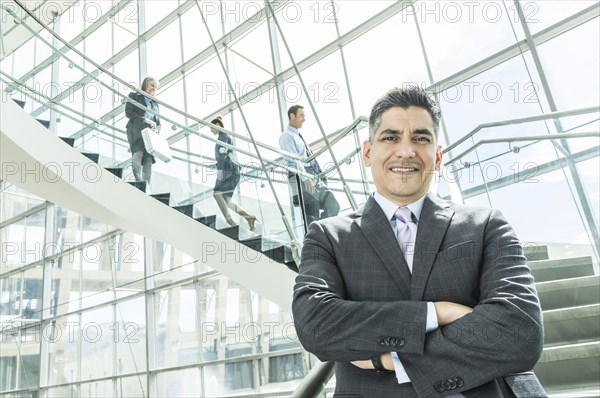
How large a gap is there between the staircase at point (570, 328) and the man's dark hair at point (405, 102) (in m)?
1.28

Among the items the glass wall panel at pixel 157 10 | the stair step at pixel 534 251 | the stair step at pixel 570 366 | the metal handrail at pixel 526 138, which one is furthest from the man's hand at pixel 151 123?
the glass wall panel at pixel 157 10

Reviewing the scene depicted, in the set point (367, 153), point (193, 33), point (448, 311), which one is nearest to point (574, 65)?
point (367, 153)

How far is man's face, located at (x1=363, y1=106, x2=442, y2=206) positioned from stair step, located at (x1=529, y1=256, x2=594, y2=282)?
6.47 feet

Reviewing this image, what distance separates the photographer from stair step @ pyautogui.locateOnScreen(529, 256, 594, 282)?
2.86m

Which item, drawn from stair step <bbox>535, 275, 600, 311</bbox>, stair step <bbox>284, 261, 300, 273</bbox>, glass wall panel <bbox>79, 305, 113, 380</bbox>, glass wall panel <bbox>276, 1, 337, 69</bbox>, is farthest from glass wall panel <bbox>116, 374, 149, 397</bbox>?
stair step <bbox>535, 275, 600, 311</bbox>

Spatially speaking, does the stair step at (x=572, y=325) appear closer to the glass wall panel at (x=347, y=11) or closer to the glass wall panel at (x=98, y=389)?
the glass wall panel at (x=347, y=11)

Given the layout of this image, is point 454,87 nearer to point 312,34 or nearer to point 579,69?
point 579,69

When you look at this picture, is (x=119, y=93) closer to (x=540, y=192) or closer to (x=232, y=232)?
(x=232, y=232)

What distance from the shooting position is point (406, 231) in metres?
1.28

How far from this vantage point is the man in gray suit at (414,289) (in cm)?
107

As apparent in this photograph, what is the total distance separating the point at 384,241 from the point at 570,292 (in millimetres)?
1874

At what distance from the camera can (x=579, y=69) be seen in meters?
5.81

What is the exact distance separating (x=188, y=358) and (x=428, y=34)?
245 inches

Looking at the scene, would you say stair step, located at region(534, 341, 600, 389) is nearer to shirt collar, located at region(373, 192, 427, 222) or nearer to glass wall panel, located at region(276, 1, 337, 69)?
shirt collar, located at region(373, 192, 427, 222)
